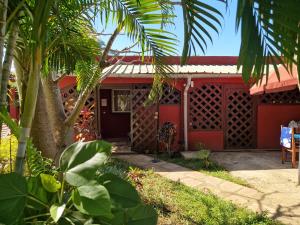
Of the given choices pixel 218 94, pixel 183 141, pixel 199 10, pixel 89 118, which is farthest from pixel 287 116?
pixel 199 10

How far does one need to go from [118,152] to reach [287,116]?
5786mm

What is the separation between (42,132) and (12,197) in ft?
7.29

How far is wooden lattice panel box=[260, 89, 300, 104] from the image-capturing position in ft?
36.8

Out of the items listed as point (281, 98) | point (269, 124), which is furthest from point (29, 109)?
point (281, 98)

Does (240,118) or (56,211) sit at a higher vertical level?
(240,118)

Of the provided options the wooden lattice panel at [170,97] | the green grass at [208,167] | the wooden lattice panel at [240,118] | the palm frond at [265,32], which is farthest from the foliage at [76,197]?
the wooden lattice panel at [240,118]

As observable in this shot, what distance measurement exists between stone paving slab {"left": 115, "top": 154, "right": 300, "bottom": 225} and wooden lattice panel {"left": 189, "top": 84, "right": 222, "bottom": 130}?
9.15 ft

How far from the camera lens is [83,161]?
166 centimetres

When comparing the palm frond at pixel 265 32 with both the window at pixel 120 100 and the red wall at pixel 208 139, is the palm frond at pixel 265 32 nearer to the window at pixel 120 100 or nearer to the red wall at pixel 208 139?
the red wall at pixel 208 139

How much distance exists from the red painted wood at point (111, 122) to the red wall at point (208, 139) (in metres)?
4.35

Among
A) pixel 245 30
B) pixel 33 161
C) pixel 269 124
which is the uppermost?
pixel 245 30

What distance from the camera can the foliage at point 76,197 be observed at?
5.01 ft

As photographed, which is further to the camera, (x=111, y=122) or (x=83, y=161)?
(x=111, y=122)

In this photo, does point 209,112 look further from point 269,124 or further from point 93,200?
point 93,200
